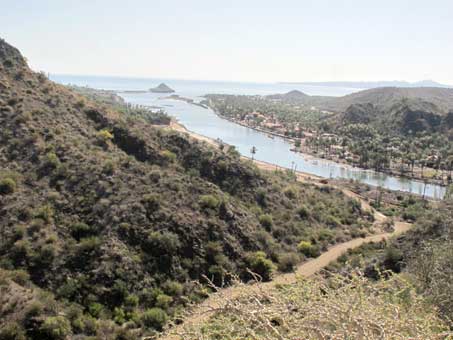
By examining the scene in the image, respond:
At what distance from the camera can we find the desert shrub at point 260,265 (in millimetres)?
20069

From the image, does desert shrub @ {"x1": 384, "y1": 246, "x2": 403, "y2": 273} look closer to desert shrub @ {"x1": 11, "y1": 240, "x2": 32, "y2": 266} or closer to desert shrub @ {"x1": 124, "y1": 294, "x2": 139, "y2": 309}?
desert shrub @ {"x1": 124, "y1": 294, "x2": 139, "y2": 309}

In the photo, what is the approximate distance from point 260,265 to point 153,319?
6805mm

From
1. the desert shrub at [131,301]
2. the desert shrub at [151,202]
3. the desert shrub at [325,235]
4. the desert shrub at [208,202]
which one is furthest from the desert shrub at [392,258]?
the desert shrub at [131,301]

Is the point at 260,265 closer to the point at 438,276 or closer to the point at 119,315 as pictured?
the point at 119,315

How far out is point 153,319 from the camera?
15156 millimetres

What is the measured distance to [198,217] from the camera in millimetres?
21312

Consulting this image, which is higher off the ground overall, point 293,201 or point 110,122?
point 110,122

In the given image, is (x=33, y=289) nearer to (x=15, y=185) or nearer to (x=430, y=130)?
(x=15, y=185)

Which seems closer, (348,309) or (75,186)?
(348,309)

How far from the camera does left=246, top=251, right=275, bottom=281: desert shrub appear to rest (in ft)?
65.8

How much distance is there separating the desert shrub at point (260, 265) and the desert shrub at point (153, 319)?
240 inches

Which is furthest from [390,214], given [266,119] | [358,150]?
[266,119]

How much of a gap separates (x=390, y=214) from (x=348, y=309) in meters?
34.6

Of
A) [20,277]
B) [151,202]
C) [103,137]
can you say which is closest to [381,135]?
[103,137]
